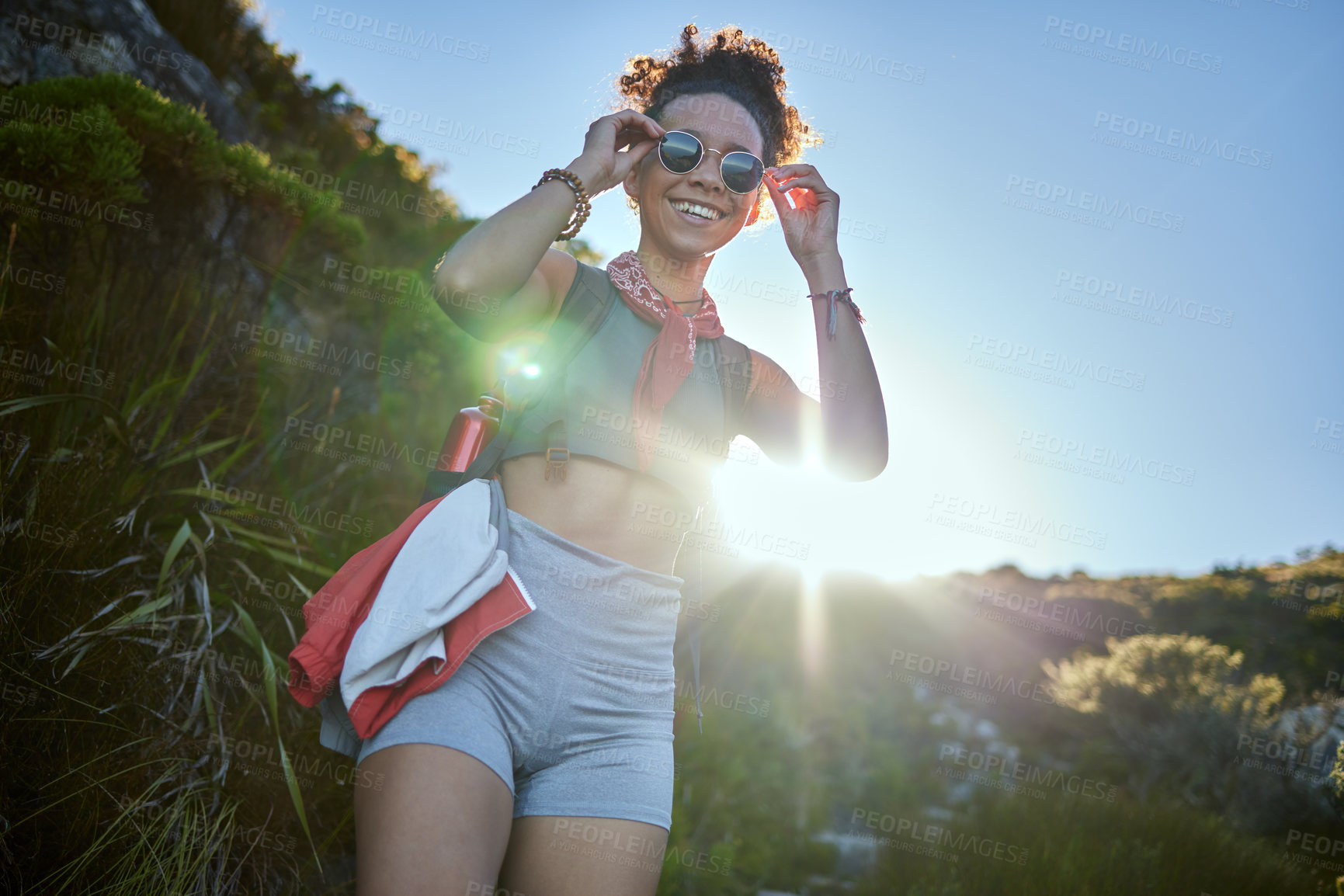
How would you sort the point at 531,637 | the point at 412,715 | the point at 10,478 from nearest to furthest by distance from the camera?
the point at 412,715
the point at 531,637
the point at 10,478

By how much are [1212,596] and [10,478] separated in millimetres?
9214

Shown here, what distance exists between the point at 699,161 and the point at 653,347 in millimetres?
589

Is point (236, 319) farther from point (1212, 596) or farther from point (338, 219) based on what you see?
point (1212, 596)

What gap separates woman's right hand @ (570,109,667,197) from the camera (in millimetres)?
1971

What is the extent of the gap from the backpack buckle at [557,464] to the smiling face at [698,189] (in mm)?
782

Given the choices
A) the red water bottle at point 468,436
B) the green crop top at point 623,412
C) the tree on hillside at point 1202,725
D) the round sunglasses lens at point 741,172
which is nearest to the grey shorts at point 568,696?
the green crop top at point 623,412

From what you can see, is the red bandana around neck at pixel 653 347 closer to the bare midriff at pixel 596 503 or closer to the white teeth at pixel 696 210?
the bare midriff at pixel 596 503

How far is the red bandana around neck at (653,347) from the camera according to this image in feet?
6.33

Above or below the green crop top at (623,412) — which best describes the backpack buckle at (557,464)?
below

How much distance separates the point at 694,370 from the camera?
2152 millimetres

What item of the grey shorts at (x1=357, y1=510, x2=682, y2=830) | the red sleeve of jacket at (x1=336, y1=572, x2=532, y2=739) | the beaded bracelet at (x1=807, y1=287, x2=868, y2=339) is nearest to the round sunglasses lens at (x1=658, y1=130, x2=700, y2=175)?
the beaded bracelet at (x1=807, y1=287, x2=868, y2=339)

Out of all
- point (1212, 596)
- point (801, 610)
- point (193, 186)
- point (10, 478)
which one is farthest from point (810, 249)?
point (1212, 596)

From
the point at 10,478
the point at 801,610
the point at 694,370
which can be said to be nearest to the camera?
the point at 694,370

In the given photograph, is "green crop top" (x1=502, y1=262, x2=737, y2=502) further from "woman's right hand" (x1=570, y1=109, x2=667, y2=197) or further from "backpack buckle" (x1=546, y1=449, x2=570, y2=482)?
"woman's right hand" (x1=570, y1=109, x2=667, y2=197)
